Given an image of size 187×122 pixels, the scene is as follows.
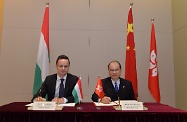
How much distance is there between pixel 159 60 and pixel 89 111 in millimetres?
2561

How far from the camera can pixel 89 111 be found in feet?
5.47

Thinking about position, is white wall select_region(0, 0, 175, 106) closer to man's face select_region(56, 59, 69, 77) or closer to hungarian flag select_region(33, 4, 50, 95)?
hungarian flag select_region(33, 4, 50, 95)

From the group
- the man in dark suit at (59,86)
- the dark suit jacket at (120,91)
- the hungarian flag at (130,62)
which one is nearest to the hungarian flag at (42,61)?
the man in dark suit at (59,86)

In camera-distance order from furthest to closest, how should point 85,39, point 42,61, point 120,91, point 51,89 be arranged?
1. point 85,39
2. point 42,61
3. point 120,91
4. point 51,89

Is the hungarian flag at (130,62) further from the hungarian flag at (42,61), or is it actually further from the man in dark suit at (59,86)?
the hungarian flag at (42,61)

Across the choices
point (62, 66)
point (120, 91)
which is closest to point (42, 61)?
point (62, 66)

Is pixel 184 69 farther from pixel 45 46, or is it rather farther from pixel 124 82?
pixel 45 46

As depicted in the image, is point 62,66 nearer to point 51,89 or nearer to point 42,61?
point 51,89

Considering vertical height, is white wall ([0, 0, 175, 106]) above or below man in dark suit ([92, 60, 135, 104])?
above
